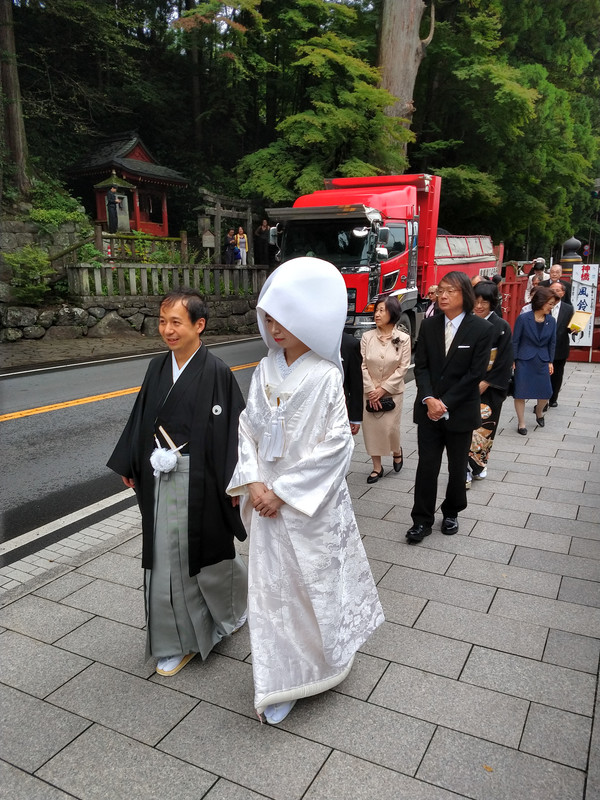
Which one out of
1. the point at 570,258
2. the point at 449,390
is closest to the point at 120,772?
the point at 449,390

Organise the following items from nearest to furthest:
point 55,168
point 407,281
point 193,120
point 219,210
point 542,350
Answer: point 542,350, point 407,281, point 219,210, point 55,168, point 193,120

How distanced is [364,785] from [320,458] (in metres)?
1.19

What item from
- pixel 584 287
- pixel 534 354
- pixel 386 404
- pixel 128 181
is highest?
pixel 128 181

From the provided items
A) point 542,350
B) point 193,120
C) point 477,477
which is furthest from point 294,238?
point 193,120

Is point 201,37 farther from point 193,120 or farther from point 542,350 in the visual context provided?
point 542,350

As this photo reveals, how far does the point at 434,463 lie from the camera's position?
4.17 meters

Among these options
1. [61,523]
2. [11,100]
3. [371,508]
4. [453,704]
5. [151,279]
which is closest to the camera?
[453,704]

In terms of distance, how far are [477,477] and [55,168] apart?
68.9 ft

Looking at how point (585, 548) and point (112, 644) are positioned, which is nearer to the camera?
point (112, 644)

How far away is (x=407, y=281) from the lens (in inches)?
499

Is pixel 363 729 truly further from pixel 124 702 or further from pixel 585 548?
pixel 585 548

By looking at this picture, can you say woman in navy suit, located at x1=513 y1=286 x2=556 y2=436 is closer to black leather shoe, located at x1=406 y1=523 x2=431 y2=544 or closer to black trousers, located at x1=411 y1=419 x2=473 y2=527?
black trousers, located at x1=411 y1=419 x2=473 y2=527

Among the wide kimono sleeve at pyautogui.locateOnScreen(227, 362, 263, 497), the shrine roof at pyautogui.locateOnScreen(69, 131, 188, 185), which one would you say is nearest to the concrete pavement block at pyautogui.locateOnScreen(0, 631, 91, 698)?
the wide kimono sleeve at pyautogui.locateOnScreen(227, 362, 263, 497)

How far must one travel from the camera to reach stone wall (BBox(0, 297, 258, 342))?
1364 cm
